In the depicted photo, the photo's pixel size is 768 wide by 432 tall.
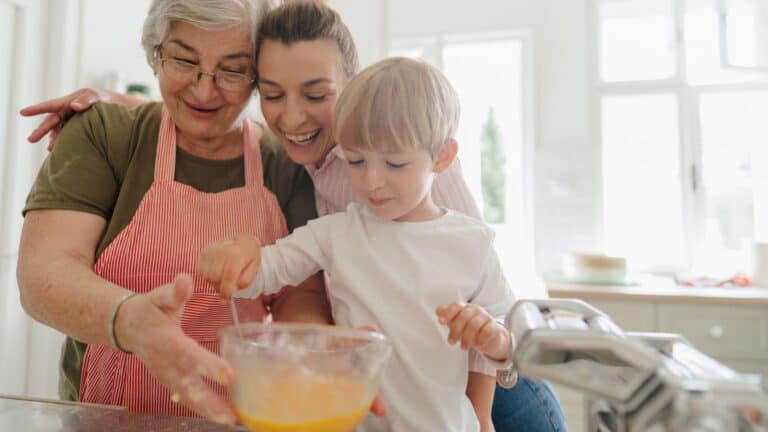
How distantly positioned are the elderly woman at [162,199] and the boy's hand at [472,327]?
1.17 ft

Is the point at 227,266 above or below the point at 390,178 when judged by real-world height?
below

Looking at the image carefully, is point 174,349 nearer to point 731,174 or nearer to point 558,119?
point 558,119

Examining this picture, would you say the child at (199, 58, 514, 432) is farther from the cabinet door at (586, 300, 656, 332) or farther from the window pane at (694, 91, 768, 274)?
the window pane at (694, 91, 768, 274)

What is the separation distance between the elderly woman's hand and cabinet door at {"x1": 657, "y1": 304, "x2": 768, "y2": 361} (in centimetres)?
233

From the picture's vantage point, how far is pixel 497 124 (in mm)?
3492

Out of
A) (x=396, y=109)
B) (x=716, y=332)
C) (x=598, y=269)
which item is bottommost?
(x=716, y=332)

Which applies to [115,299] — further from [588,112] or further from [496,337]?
[588,112]

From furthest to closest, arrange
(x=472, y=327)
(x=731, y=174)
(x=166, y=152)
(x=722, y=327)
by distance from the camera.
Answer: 1. (x=731, y=174)
2. (x=722, y=327)
3. (x=166, y=152)
4. (x=472, y=327)

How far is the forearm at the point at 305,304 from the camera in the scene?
3.24ft

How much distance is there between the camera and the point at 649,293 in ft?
8.04

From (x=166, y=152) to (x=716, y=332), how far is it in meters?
2.41

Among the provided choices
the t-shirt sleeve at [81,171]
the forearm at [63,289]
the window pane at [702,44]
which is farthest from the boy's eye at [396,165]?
the window pane at [702,44]

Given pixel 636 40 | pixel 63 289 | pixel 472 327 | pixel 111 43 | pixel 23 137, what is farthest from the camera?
pixel 636 40

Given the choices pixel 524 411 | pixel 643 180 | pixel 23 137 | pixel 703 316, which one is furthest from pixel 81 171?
pixel 643 180
